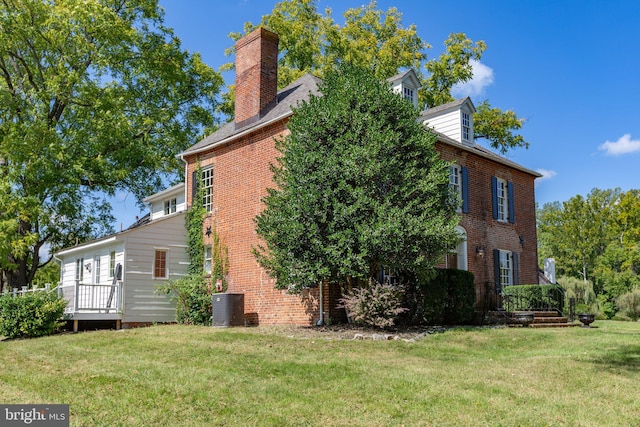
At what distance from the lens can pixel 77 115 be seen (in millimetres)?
23359

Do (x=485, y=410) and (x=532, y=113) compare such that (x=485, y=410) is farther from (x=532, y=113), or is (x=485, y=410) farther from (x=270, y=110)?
(x=532, y=113)

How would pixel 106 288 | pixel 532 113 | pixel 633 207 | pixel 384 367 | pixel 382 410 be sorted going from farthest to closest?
pixel 633 207, pixel 532 113, pixel 106 288, pixel 384 367, pixel 382 410

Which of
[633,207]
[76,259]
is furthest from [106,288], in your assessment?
[633,207]

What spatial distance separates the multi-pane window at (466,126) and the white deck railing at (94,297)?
12221mm

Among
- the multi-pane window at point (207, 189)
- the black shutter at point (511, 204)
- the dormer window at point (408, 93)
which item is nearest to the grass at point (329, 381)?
the multi-pane window at point (207, 189)

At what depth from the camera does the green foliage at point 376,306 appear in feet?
43.3

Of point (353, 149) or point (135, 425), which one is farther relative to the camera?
point (353, 149)

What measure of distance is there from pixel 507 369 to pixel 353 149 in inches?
242

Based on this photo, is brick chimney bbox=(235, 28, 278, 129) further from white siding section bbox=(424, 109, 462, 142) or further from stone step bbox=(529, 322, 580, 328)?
stone step bbox=(529, 322, 580, 328)

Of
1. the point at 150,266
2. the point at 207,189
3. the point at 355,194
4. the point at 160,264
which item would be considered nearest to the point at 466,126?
the point at 355,194

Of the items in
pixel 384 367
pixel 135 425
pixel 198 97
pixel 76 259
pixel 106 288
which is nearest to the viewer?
pixel 135 425

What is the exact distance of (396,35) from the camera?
1264 inches

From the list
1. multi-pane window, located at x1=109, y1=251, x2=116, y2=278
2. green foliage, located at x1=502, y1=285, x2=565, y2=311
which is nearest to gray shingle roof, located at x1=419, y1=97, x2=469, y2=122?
green foliage, located at x1=502, y1=285, x2=565, y2=311

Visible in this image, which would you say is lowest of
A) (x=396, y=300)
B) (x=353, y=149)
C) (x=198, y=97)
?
(x=396, y=300)
